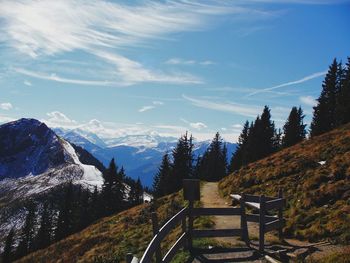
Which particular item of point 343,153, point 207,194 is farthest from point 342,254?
point 207,194

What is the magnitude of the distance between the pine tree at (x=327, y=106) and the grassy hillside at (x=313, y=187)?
38.8 m

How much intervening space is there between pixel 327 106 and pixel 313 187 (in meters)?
58.9

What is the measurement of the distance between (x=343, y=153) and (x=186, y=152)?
4668cm

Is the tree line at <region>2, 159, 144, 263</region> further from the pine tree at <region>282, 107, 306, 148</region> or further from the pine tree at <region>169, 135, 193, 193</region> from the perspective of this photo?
the pine tree at <region>282, 107, 306, 148</region>

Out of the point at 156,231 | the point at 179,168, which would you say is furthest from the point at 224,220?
the point at 179,168

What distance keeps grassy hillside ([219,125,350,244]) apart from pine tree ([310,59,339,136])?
38803 mm

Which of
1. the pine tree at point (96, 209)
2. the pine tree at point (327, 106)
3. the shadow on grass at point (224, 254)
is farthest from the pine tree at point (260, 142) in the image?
the shadow on grass at point (224, 254)

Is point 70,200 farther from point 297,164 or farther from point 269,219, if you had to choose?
point 269,219

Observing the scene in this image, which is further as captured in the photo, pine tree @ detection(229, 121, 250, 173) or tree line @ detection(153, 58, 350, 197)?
pine tree @ detection(229, 121, 250, 173)

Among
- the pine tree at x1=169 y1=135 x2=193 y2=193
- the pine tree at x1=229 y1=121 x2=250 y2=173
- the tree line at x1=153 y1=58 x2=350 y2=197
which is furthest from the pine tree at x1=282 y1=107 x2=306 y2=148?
the pine tree at x1=169 y1=135 x2=193 y2=193

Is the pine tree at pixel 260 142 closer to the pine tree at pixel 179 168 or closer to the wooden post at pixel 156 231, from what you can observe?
the pine tree at pixel 179 168

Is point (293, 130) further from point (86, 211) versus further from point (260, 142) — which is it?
point (86, 211)

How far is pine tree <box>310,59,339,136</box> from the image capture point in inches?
3118

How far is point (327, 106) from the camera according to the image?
8169 centimetres
